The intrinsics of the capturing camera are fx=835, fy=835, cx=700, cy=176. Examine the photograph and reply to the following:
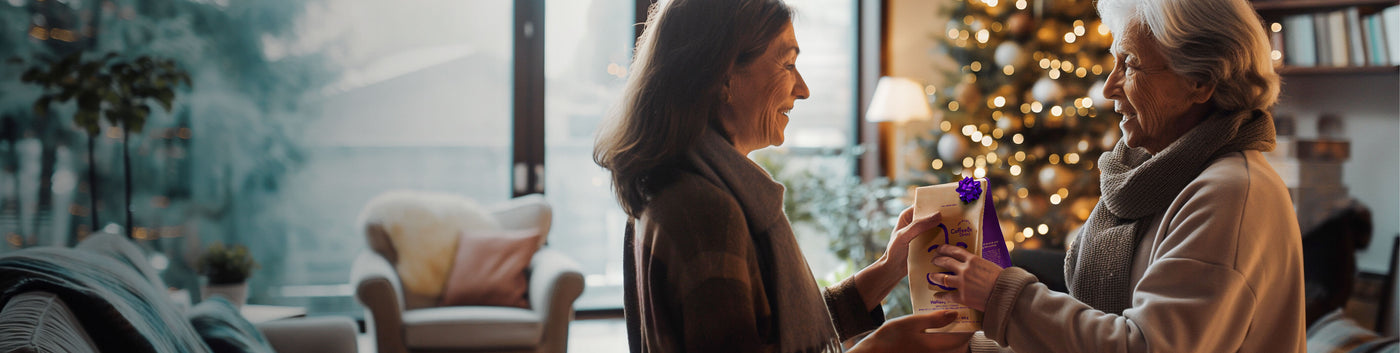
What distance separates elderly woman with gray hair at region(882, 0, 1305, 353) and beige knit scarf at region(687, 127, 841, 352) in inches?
8.0

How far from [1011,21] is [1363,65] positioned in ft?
5.00

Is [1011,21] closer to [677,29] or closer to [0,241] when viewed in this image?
[677,29]

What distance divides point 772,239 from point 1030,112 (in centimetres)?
390

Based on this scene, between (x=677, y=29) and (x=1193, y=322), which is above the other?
(x=677, y=29)

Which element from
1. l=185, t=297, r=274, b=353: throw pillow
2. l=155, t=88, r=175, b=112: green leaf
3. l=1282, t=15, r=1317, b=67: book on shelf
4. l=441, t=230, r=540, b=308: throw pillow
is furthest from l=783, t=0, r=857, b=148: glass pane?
l=185, t=297, r=274, b=353: throw pillow

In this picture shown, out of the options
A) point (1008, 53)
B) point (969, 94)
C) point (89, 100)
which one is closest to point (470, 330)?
point (89, 100)

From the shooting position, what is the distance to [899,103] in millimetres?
4562

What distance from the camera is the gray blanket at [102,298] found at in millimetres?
1157

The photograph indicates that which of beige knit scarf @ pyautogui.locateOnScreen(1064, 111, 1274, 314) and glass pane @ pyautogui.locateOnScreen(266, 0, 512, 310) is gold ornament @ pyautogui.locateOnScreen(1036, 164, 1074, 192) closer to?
glass pane @ pyautogui.locateOnScreen(266, 0, 512, 310)

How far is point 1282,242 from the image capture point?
3.44 ft

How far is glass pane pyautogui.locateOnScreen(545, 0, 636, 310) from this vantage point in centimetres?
482

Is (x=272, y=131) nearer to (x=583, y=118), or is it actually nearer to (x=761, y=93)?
(x=583, y=118)

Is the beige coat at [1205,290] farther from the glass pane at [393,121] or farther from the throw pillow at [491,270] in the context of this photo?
the glass pane at [393,121]

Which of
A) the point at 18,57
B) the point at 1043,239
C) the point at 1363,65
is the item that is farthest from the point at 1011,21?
the point at 18,57
